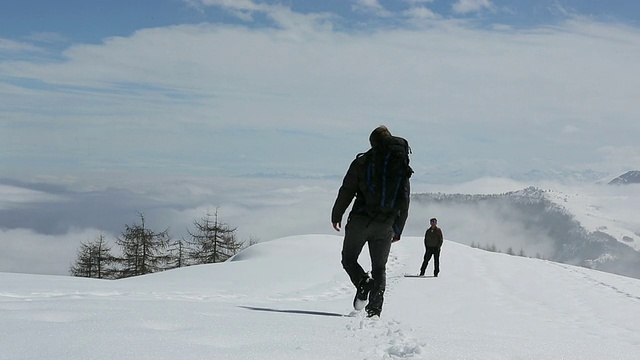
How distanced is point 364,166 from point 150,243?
5474 centimetres

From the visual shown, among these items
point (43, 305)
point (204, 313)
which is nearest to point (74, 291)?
point (43, 305)

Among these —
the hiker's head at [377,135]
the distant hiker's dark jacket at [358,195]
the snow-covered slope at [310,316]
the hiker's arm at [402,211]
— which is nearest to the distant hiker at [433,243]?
the snow-covered slope at [310,316]

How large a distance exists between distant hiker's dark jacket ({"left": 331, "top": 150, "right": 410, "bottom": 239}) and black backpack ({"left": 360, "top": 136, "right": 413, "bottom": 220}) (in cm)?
2

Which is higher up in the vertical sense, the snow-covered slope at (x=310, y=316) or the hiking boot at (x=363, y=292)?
the hiking boot at (x=363, y=292)

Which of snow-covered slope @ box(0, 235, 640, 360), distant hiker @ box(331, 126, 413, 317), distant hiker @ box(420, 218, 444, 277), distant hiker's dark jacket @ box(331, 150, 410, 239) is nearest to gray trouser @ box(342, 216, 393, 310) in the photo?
distant hiker @ box(331, 126, 413, 317)

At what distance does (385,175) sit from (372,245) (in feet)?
2.88

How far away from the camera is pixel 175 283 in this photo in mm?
13844

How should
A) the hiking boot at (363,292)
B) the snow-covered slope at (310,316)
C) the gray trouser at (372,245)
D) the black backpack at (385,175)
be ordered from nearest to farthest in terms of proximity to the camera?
1. the snow-covered slope at (310,316)
2. the black backpack at (385,175)
3. the gray trouser at (372,245)
4. the hiking boot at (363,292)

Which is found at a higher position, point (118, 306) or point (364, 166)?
point (364, 166)

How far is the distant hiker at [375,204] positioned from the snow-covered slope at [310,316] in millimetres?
534

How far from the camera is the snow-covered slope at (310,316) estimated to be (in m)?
4.70

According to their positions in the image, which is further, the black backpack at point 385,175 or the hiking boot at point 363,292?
the hiking boot at point 363,292

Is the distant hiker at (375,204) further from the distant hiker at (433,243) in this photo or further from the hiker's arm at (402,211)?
the distant hiker at (433,243)

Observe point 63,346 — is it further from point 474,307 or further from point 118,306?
point 474,307
